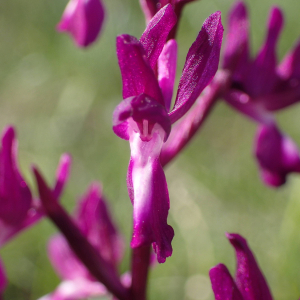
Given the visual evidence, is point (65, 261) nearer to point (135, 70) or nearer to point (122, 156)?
point (135, 70)

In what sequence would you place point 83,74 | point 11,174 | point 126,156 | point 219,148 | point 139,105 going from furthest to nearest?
point 83,74 → point 219,148 → point 126,156 → point 11,174 → point 139,105

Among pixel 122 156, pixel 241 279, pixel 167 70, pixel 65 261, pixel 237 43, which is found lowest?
pixel 122 156

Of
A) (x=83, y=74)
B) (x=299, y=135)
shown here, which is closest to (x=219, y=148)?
(x=299, y=135)

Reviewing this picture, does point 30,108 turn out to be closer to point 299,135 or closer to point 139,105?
point 299,135

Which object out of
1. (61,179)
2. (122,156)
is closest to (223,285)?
(61,179)

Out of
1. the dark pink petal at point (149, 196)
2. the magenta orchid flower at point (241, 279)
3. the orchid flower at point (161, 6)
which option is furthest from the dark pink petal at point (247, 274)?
the orchid flower at point (161, 6)
